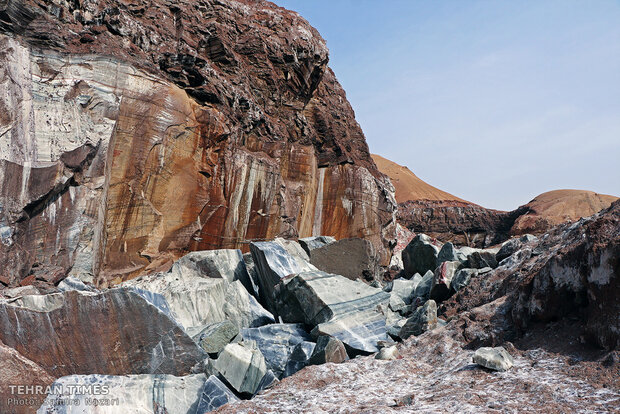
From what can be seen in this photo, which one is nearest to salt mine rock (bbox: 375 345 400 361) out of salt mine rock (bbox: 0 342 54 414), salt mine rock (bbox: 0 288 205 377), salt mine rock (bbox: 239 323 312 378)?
salt mine rock (bbox: 239 323 312 378)

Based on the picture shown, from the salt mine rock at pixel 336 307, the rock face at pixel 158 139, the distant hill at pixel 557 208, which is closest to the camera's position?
the salt mine rock at pixel 336 307

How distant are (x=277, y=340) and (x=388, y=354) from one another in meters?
1.18

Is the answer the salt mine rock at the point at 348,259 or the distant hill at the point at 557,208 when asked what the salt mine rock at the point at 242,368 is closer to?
the salt mine rock at the point at 348,259

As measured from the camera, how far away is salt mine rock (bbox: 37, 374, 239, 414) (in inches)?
141

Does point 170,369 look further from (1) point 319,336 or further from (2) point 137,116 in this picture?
(2) point 137,116

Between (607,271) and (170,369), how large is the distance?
3662 mm

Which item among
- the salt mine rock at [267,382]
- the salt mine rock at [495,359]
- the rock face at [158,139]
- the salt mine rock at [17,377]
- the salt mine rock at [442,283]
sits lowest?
the salt mine rock at [17,377]

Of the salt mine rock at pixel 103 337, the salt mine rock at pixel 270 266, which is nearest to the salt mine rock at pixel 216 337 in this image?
the salt mine rock at pixel 103 337

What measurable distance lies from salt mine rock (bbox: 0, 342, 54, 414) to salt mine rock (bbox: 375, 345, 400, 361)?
2.96 metres

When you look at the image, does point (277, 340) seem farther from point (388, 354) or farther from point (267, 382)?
point (388, 354)

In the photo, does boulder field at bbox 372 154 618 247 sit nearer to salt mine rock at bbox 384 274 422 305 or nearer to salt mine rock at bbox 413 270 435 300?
salt mine rock at bbox 384 274 422 305

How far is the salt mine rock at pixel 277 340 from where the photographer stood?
4609mm

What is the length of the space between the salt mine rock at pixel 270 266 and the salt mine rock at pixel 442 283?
1.69 meters

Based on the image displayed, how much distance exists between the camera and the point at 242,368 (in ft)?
13.4
